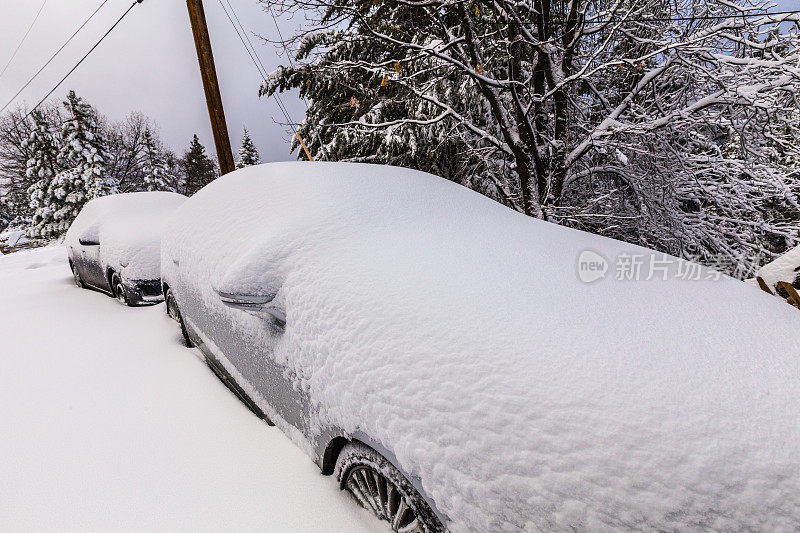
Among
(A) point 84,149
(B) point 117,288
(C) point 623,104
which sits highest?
(A) point 84,149

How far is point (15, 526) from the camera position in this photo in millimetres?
1437

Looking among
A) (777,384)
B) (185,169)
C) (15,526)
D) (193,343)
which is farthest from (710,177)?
(185,169)

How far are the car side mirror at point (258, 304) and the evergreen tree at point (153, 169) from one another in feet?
99.5

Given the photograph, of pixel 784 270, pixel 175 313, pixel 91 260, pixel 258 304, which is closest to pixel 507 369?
pixel 258 304

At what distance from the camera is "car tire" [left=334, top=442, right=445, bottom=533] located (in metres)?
1.04

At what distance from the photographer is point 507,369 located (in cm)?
94

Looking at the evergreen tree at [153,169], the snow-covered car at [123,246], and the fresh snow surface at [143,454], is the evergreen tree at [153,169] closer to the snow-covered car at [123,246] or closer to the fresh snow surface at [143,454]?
the snow-covered car at [123,246]

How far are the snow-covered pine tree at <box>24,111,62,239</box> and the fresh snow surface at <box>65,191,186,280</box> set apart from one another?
68.3ft

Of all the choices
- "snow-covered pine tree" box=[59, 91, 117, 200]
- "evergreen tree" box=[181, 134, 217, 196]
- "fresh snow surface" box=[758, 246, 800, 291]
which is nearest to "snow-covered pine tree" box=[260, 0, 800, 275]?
"fresh snow surface" box=[758, 246, 800, 291]

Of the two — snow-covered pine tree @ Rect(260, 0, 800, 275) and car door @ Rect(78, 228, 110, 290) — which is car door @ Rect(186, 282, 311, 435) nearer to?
snow-covered pine tree @ Rect(260, 0, 800, 275)

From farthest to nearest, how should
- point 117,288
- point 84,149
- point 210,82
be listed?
point 84,149, point 210,82, point 117,288

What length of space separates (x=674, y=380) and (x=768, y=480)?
235mm

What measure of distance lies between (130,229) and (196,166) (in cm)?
4191

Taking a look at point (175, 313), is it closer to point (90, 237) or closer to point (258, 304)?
point (258, 304)
